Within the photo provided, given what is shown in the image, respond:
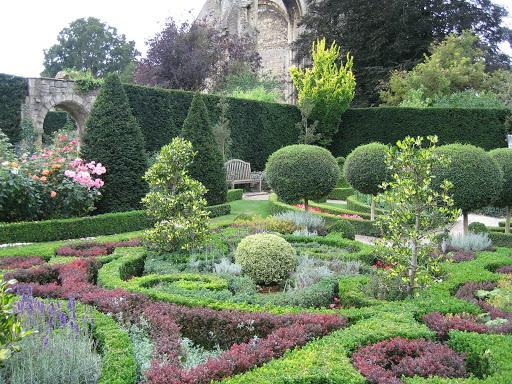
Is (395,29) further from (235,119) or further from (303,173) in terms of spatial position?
(303,173)

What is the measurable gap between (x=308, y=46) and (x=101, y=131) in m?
19.5

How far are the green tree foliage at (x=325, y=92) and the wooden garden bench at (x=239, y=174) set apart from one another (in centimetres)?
535

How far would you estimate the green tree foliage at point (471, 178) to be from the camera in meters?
6.98

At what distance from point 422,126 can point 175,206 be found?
50.9ft

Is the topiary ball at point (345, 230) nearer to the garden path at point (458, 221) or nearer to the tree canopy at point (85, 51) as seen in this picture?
the garden path at point (458, 221)

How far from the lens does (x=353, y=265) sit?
5.19 metres

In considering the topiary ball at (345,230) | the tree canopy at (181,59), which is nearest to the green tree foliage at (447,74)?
the tree canopy at (181,59)

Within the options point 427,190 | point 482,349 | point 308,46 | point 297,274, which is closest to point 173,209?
point 297,274

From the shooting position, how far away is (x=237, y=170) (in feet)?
51.2

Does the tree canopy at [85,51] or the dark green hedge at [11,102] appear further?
the tree canopy at [85,51]

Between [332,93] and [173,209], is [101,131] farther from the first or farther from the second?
[332,93]

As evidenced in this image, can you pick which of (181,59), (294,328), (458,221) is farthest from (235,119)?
(294,328)

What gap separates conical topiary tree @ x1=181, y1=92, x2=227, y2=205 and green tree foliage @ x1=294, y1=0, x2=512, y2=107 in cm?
1611

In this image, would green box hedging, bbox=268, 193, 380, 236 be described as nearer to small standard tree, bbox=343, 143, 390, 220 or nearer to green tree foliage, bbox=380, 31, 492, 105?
small standard tree, bbox=343, 143, 390, 220
